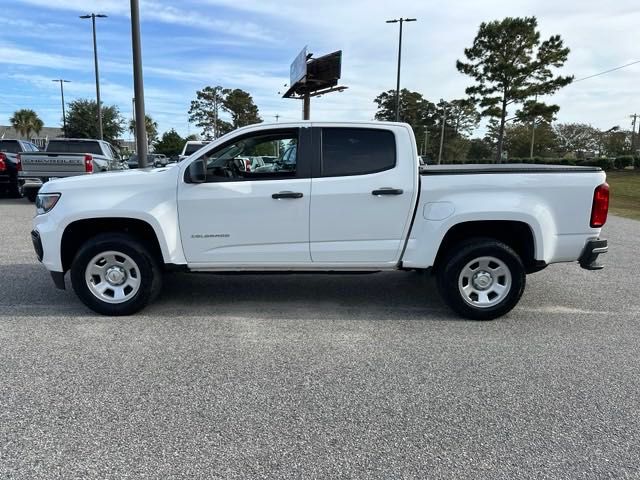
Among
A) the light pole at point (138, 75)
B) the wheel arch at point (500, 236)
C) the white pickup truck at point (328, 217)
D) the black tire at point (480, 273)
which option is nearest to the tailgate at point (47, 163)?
the light pole at point (138, 75)

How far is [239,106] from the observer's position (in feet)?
241

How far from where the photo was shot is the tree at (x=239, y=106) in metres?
73.1

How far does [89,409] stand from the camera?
313 cm

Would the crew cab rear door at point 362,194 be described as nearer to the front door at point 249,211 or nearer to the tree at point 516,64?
the front door at point 249,211

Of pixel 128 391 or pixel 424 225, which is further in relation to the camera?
pixel 424 225

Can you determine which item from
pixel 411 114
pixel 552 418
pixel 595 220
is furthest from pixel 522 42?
pixel 411 114

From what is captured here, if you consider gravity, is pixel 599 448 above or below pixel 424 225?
below

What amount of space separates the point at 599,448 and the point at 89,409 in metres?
3.02

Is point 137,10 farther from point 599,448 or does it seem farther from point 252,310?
point 599,448

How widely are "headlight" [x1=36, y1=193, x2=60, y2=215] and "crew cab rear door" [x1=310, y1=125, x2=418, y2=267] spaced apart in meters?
2.48

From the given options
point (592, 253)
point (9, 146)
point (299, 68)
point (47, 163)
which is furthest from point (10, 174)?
point (299, 68)

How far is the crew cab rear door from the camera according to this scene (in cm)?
473

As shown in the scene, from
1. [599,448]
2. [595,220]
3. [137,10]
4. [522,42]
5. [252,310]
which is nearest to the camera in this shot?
[599,448]

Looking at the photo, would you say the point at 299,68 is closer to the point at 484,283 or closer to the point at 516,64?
the point at 516,64
